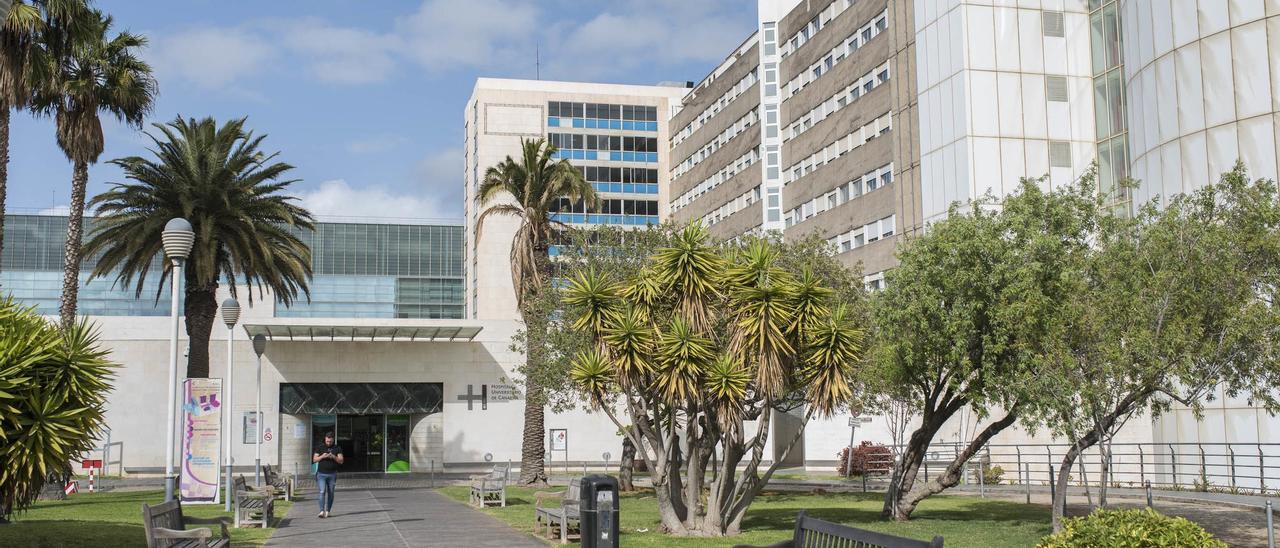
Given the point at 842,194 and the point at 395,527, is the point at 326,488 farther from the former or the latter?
the point at 842,194

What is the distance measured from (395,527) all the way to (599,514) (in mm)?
7894

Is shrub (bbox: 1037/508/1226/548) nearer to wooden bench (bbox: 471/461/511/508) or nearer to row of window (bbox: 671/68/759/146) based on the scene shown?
wooden bench (bbox: 471/461/511/508)

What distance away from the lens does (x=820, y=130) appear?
200ft

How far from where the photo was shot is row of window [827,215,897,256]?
53.8 m

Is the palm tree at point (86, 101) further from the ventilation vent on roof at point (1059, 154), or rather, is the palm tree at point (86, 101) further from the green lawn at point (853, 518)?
the ventilation vent on roof at point (1059, 154)

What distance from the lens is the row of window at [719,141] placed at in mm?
70625

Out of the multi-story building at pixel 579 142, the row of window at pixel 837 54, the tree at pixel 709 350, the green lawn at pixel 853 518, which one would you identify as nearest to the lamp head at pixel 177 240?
the tree at pixel 709 350

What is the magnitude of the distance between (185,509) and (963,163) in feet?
108

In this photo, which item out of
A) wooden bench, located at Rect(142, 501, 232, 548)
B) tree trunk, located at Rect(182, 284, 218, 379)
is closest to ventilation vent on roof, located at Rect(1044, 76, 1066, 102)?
tree trunk, located at Rect(182, 284, 218, 379)

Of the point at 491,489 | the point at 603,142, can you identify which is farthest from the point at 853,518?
the point at 603,142

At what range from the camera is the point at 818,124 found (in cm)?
6131

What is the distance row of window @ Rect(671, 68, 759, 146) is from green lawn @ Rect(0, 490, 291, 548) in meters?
46.9

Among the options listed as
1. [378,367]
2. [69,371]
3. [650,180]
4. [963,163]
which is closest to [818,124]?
[963,163]

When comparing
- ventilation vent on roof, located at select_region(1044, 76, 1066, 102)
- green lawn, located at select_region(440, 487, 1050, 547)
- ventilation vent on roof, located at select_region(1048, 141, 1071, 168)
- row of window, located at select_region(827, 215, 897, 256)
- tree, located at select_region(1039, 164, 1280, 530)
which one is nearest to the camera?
tree, located at select_region(1039, 164, 1280, 530)
